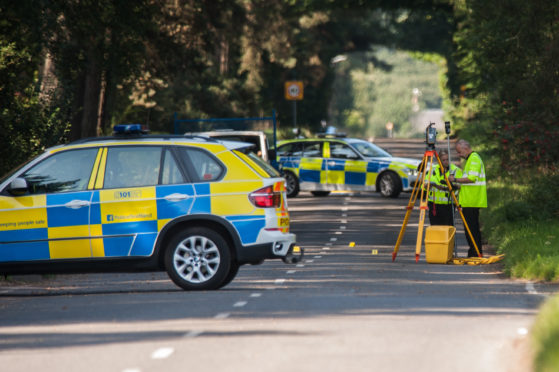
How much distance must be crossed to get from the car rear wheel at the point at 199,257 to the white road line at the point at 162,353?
3.98m

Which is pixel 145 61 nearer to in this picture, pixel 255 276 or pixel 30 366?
pixel 255 276

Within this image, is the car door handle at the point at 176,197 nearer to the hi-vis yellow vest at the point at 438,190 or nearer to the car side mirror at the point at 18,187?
the car side mirror at the point at 18,187

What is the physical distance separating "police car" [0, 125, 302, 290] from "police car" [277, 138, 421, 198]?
52.9 ft

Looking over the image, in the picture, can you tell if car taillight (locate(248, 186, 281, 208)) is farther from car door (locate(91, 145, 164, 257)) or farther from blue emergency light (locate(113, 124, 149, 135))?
blue emergency light (locate(113, 124, 149, 135))

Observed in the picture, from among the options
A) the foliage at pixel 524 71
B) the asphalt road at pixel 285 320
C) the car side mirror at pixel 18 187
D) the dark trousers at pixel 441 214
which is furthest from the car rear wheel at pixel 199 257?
the foliage at pixel 524 71

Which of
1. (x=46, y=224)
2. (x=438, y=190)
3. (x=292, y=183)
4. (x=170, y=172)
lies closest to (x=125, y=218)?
(x=170, y=172)

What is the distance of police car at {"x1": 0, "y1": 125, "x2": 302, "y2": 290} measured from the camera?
12680mm

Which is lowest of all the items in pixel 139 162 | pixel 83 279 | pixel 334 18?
pixel 83 279

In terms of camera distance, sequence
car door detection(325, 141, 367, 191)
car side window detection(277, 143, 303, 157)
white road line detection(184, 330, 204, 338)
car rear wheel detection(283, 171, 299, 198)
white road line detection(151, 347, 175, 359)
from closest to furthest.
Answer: white road line detection(151, 347, 175, 359) < white road line detection(184, 330, 204, 338) < car door detection(325, 141, 367, 191) < car side window detection(277, 143, 303, 157) < car rear wheel detection(283, 171, 299, 198)

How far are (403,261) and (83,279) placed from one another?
442 centimetres

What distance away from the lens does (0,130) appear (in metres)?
17.1

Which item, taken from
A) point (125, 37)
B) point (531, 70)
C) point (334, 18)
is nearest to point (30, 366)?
point (125, 37)

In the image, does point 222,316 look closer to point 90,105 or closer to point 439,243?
point 439,243

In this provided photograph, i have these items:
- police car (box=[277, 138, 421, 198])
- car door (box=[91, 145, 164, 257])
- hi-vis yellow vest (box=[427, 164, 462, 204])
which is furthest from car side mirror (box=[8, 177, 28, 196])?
police car (box=[277, 138, 421, 198])
